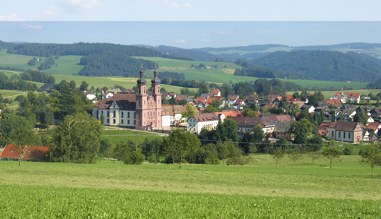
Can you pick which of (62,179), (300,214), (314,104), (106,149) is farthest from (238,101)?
(300,214)

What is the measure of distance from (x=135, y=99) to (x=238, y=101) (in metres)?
44.7

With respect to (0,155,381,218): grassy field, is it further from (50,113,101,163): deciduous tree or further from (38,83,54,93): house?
(38,83,54,93): house

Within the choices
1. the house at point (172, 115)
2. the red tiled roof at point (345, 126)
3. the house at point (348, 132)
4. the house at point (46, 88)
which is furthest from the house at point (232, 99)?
the house at point (348, 132)

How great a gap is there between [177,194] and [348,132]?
67716 mm

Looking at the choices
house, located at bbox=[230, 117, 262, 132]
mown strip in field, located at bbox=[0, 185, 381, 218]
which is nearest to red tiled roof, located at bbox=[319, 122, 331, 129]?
house, located at bbox=[230, 117, 262, 132]

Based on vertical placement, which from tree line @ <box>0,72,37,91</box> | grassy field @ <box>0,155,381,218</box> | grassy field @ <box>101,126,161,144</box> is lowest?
grassy field @ <box>101,126,161,144</box>

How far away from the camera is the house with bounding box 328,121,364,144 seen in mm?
89938

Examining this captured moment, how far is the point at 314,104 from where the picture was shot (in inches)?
5212

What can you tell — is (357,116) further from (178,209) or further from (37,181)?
(178,209)

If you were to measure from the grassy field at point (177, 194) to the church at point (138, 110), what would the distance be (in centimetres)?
5737

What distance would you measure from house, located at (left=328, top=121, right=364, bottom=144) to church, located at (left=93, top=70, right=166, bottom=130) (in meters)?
27.3

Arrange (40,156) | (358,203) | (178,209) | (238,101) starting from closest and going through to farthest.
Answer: (178,209) → (358,203) → (40,156) → (238,101)

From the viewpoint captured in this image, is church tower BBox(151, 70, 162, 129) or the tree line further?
the tree line

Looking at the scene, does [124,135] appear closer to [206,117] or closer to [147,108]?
[147,108]
